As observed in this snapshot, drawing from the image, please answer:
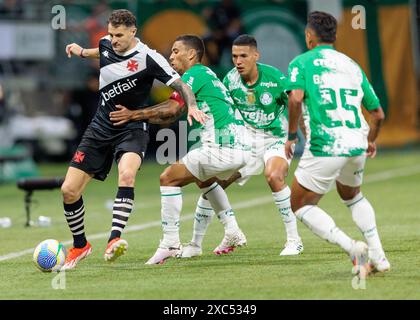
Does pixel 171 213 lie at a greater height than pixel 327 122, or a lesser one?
lesser

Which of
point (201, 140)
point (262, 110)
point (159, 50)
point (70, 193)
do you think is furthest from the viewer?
point (159, 50)

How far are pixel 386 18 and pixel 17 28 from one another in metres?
9.13

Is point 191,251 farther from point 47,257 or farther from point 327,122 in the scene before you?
point 327,122

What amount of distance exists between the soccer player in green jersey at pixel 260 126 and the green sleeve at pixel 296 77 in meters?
2.26

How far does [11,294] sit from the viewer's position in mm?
9102

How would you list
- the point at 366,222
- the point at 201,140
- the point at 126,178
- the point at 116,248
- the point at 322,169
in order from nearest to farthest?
the point at 322,169 < the point at 366,222 < the point at 116,248 < the point at 126,178 < the point at 201,140

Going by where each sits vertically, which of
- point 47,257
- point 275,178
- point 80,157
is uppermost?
point 80,157

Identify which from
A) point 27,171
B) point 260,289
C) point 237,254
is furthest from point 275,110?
point 27,171

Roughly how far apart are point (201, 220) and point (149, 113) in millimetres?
1455

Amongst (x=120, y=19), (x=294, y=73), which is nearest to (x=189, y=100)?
(x=120, y=19)

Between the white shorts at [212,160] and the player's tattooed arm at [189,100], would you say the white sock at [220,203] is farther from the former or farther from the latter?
the player's tattooed arm at [189,100]

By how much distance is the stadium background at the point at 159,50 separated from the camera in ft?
83.2

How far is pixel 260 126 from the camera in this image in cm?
1209
